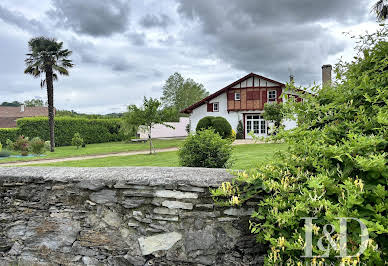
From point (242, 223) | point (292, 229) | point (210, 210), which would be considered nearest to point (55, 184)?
point (210, 210)

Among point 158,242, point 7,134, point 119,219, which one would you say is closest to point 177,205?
point 158,242

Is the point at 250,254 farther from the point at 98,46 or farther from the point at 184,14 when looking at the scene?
the point at 98,46

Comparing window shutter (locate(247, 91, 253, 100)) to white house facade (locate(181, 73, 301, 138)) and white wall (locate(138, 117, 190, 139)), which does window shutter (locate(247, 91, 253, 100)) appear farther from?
white wall (locate(138, 117, 190, 139))

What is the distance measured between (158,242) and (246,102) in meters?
22.2

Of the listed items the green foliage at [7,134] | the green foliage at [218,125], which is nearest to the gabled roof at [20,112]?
the green foliage at [7,134]

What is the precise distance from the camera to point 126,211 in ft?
8.45

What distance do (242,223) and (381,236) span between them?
107 centimetres

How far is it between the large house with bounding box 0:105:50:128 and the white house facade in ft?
103

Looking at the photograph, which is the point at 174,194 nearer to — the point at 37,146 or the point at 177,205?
the point at 177,205

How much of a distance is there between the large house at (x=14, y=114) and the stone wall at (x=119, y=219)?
44.9m

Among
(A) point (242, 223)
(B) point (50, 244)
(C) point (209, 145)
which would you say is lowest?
(B) point (50, 244)

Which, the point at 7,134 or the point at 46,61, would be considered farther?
the point at 7,134

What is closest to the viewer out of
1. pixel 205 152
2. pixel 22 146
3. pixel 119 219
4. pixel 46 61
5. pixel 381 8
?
pixel 119 219

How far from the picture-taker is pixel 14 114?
1604 inches
